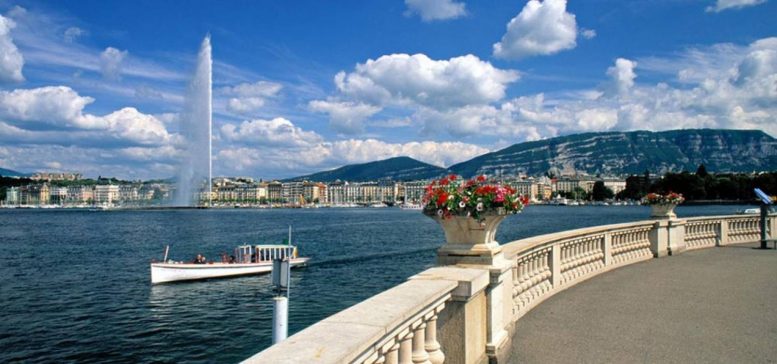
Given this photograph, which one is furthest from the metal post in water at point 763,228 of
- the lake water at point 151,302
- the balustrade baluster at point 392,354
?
the balustrade baluster at point 392,354

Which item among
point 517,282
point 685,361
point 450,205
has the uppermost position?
point 450,205

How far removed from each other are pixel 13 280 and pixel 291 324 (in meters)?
25.7

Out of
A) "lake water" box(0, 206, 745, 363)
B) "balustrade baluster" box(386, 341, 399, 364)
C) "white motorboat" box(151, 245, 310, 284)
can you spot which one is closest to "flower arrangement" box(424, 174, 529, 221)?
"balustrade baluster" box(386, 341, 399, 364)

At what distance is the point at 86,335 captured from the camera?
74.9ft

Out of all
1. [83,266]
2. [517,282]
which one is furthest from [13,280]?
[517,282]

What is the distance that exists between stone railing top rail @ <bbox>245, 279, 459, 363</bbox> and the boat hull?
3497cm

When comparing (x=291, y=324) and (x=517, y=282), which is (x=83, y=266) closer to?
(x=291, y=324)

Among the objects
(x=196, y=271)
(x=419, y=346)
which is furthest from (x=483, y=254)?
(x=196, y=271)

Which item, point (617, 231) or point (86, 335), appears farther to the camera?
point (86, 335)

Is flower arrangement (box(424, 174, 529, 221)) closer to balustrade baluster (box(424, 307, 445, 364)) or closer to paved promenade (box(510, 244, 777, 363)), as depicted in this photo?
balustrade baluster (box(424, 307, 445, 364))

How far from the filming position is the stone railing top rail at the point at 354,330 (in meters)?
2.88

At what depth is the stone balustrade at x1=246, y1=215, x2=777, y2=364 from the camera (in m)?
3.17

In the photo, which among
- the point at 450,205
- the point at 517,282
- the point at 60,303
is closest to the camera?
the point at 450,205

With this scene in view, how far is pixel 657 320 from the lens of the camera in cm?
883
